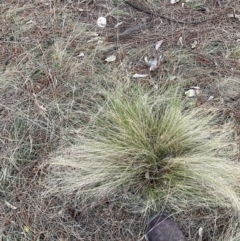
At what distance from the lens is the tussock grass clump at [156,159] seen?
6.16ft

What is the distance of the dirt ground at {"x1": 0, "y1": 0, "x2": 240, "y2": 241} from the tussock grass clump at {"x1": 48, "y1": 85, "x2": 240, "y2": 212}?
3.6 inches

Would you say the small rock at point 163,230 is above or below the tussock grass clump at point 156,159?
below

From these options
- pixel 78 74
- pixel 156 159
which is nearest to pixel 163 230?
pixel 156 159

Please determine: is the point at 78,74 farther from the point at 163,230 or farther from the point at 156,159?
the point at 163,230

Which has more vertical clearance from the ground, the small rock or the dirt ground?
the dirt ground

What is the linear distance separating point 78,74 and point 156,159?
27.6 inches

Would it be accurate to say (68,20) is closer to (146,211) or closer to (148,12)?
(148,12)

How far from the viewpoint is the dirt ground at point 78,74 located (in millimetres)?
1897

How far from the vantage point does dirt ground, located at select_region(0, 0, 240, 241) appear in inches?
74.7

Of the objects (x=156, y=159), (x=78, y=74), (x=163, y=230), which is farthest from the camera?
(x=78, y=74)

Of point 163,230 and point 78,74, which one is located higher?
point 78,74

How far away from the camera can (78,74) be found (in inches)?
91.7

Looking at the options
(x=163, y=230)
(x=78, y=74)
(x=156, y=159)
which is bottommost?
(x=163, y=230)

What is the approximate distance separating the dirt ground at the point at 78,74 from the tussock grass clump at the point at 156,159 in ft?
0.30
